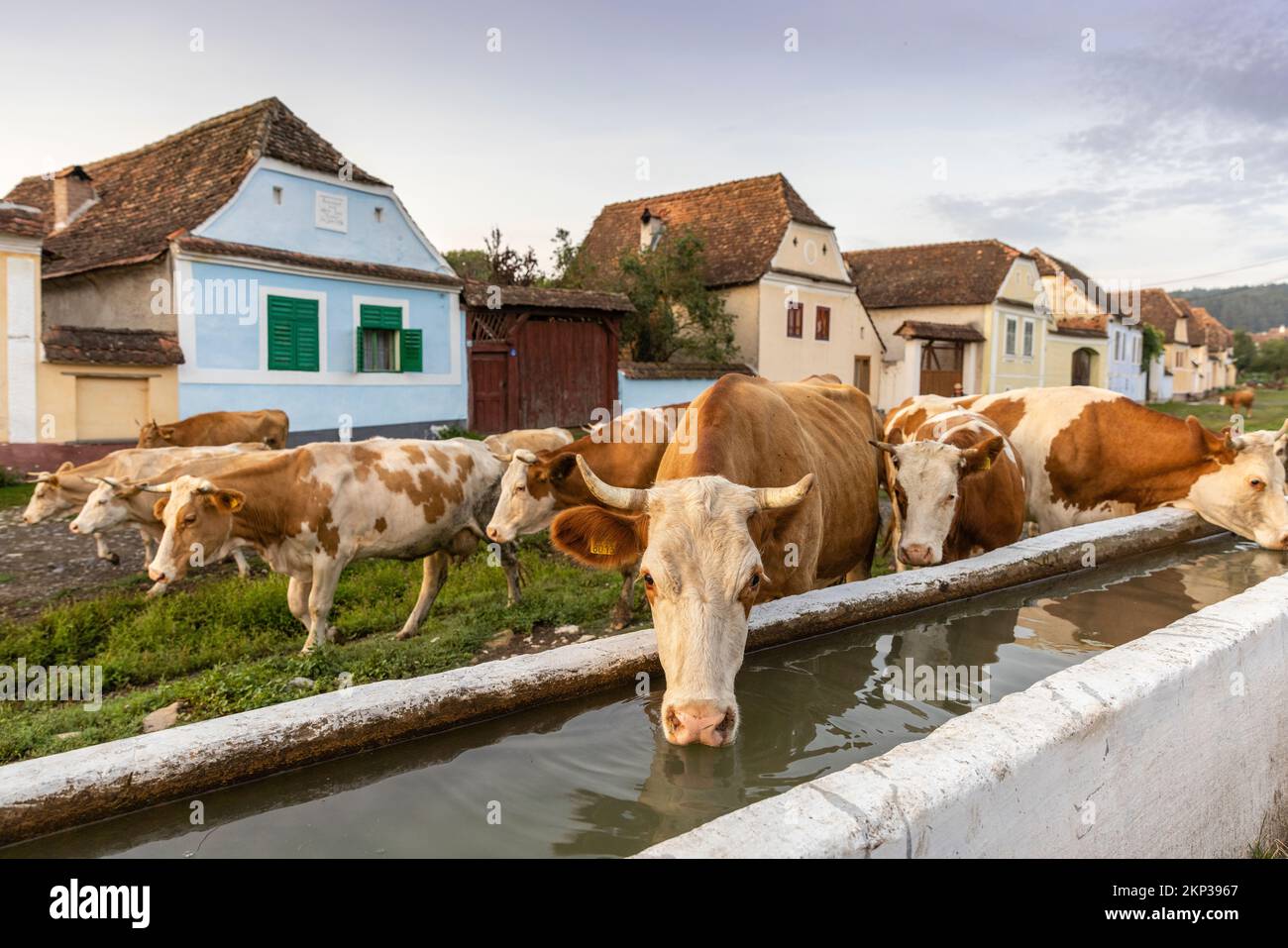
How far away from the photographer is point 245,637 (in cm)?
626

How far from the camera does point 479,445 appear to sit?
8055mm

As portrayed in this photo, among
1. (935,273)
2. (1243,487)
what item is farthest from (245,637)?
(935,273)

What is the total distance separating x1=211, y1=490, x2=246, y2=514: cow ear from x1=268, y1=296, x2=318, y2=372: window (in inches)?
408

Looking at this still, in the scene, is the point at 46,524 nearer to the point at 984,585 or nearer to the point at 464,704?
the point at 464,704

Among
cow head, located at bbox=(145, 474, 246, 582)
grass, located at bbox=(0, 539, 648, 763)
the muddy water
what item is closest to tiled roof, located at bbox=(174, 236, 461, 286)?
grass, located at bbox=(0, 539, 648, 763)

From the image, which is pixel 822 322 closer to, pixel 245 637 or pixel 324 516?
pixel 324 516

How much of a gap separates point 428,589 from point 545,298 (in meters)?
13.3

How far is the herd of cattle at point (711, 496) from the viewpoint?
304 cm

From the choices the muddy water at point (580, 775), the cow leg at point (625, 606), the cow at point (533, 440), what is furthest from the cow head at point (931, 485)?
the cow at point (533, 440)

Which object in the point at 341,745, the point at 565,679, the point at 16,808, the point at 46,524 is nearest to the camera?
the point at 16,808

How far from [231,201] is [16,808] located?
48.3 feet
